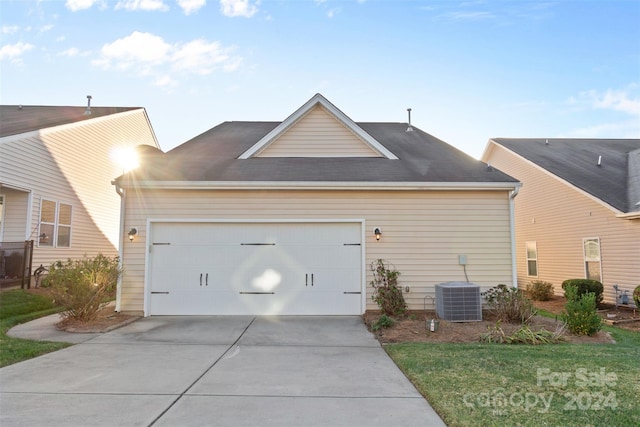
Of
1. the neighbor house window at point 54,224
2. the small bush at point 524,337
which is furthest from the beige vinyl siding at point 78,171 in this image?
the small bush at point 524,337

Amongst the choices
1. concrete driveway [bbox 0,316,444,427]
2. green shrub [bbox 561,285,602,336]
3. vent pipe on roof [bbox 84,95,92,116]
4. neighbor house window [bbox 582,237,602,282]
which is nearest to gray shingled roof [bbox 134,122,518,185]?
green shrub [bbox 561,285,602,336]

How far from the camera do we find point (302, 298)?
8688mm

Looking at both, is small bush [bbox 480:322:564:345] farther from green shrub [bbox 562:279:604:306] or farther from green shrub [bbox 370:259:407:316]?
green shrub [bbox 562:279:604:306]

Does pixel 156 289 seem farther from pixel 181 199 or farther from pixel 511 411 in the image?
pixel 511 411

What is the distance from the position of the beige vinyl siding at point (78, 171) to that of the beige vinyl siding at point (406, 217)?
436cm

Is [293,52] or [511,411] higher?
[293,52]

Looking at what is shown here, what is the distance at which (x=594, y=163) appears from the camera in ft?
46.9

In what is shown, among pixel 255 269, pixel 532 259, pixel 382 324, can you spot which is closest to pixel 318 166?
pixel 255 269

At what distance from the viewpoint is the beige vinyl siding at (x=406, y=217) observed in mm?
8797

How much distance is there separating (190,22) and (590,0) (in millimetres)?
10895

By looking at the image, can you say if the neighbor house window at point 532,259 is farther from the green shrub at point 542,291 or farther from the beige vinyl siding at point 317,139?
the beige vinyl siding at point 317,139

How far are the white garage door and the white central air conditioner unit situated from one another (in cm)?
195

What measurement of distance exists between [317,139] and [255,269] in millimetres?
4159

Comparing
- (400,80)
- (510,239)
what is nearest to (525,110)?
(400,80)
